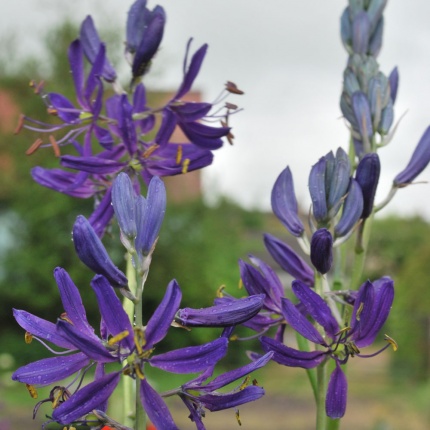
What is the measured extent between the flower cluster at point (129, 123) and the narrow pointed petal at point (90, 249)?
358 mm

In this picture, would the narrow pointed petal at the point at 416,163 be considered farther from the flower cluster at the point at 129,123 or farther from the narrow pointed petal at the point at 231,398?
the narrow pointed petal at the point at 231,398

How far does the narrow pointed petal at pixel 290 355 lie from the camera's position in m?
0.91

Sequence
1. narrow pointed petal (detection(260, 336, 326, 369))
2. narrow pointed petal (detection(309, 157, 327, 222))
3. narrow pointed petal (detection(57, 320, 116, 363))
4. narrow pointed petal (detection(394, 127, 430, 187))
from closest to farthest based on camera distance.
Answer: narrow pointed petal (detection(57, 320, 116, 363)), narrow pointed petal (detection(260, 336, 326, 369)), narrow pointed petal (detection(309, 157, 327, 222)), narrow pointed petal (detection(394, 127, 430, 187))

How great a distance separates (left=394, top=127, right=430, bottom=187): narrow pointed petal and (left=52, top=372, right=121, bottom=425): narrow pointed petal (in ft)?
2.19

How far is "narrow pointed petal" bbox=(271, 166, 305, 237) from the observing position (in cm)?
107

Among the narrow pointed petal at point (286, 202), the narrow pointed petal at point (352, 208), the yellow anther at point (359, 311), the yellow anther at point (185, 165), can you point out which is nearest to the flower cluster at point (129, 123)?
the yellow anther at point (185, 165)

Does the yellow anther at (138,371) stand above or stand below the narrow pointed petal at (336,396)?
above

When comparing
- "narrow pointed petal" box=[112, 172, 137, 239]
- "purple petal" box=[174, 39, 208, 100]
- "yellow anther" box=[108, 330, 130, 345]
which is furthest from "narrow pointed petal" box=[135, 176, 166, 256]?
"purple petal" box=[174, 39, 208, 100]

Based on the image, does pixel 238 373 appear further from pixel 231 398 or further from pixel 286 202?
pixel 286 202

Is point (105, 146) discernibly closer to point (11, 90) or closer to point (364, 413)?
point (364, 413)

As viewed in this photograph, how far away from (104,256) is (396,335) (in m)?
12.9

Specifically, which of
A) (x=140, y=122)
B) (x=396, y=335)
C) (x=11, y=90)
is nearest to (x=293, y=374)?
(x=396, y=335)

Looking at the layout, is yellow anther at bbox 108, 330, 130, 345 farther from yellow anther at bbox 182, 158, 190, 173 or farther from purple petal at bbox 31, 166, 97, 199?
purple petal at bbox 31, 166, 97, 199

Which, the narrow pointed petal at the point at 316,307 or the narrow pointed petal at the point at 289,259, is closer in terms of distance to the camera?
the narrow pointed petal at the point at 316,307
